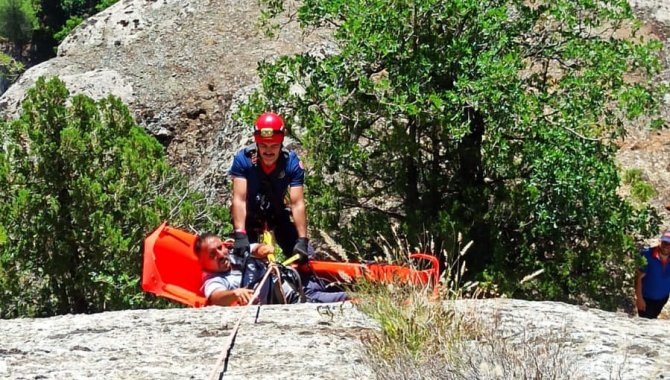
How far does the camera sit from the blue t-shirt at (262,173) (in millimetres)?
6586

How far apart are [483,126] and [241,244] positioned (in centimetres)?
336

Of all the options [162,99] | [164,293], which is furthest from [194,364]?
[162,99]

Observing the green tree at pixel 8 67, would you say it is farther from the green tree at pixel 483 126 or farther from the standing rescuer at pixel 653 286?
the standing rescuer at pixel 653 286

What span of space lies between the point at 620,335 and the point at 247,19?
12644mm

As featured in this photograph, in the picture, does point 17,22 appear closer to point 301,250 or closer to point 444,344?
point 301,250

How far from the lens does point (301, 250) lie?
6.58m

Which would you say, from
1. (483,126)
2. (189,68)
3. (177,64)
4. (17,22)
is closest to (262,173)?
(483,126)

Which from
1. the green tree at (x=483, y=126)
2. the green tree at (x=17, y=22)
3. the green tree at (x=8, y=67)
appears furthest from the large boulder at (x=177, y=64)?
the green tree at (x=17, y=22)

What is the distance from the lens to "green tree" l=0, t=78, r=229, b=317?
9578 mm

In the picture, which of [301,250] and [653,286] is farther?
[653,286]

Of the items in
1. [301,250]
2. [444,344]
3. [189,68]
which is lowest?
[444,344]

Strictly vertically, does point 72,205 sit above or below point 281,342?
above

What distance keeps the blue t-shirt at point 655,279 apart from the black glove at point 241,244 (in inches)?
169

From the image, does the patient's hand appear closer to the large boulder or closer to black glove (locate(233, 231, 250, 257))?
black glove (locate(233, 231, 250, 257))
